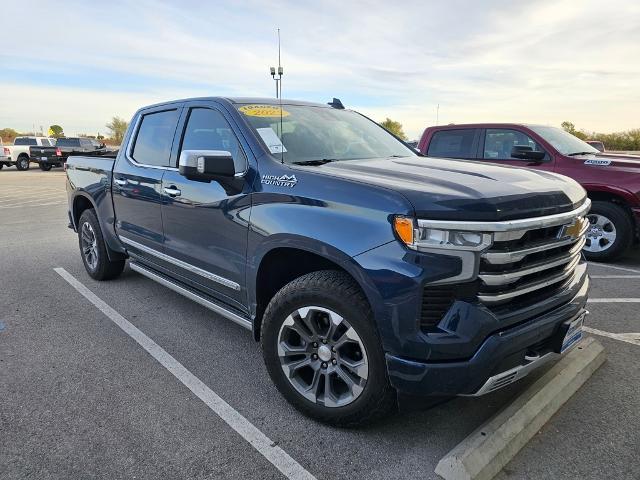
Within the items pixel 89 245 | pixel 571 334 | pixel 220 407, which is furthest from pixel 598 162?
pixel 89 245

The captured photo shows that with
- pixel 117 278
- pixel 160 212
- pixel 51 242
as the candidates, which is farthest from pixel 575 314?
pixel 51 242

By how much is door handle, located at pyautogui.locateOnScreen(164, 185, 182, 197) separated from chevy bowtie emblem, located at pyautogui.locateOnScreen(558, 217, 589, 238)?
2.52 metres

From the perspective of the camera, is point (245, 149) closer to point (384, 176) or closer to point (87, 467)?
point (384, 176)

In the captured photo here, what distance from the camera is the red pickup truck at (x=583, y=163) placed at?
6.01 meters

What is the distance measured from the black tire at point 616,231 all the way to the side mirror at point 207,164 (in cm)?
516

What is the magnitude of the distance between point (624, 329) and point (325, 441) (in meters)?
2.85

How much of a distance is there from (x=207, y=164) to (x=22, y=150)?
30.8m

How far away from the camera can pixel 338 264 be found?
237 cm

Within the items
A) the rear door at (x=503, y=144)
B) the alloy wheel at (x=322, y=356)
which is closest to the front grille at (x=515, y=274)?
the alloy wheel at (x=322, y=356)

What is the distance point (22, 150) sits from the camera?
27953 mm

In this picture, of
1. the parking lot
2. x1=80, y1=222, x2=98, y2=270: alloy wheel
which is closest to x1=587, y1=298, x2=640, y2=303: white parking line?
the parking lot

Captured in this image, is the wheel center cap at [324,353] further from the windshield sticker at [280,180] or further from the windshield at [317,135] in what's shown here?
the windshield at [317,135]

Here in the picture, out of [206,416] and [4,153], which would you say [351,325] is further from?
[4,153]

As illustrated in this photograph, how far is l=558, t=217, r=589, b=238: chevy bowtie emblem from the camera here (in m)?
2.45
